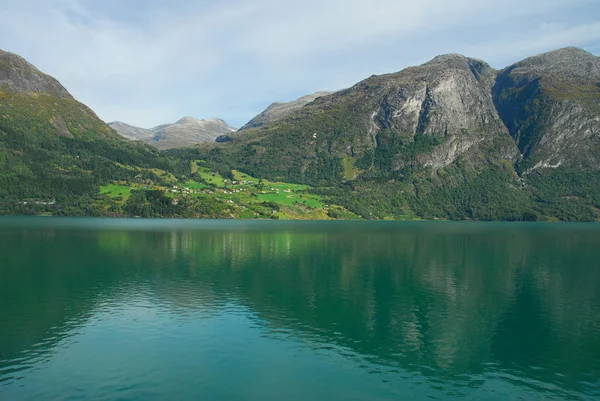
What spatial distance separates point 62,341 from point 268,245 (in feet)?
261

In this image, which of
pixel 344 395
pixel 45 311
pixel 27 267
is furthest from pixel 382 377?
pixel 27 267

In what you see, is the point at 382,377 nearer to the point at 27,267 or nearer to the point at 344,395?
the point at 344,395

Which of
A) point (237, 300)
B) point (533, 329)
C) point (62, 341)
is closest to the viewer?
point (62, 341)

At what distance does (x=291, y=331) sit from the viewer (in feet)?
136

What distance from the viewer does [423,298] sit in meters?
55.8

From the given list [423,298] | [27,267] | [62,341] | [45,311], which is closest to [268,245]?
[27,267]

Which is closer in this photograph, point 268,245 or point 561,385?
point 561,385

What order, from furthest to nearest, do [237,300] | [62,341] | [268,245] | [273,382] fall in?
[268,245]
[237,300]
[62,341]
[273,382]

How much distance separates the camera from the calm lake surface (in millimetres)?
29172

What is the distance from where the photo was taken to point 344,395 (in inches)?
1091

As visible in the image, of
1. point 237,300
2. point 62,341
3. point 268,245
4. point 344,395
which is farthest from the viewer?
point 268,245

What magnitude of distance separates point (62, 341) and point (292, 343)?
18495 millimetres

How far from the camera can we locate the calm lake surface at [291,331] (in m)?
29.2

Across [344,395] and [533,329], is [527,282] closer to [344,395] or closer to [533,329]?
[533,329]
